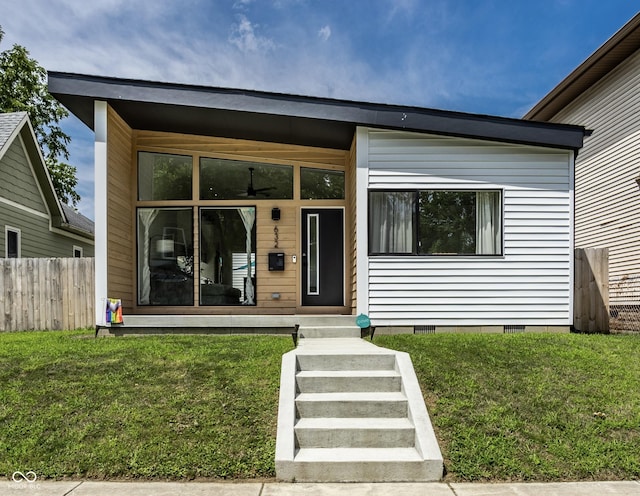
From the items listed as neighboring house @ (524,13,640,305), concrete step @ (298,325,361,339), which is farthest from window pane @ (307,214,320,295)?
neighboring house @ (524,13,640,305)

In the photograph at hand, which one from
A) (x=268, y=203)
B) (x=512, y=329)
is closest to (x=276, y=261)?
(x=268, y=203)

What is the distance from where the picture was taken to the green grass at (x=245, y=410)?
10.4ft

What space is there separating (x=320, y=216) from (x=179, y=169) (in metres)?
2.63

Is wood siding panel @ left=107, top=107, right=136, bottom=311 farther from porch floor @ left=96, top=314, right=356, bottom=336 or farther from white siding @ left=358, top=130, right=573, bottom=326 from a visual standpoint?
white siding @ left=358, top=130, right=573, bottom=326

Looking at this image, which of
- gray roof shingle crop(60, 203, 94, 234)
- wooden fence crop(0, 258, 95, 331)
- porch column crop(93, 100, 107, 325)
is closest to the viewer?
porch column crop(93, 100, 107, 325)

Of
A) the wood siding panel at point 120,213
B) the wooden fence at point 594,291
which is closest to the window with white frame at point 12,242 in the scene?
the wood siding panel at point 120,213

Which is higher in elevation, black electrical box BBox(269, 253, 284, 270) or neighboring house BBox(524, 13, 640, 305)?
neighboring house BBox(524, 13, 640, 305)

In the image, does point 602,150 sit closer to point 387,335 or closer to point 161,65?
point 387,335

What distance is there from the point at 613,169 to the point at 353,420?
9157 millimetres

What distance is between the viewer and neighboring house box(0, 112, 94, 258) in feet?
35.1

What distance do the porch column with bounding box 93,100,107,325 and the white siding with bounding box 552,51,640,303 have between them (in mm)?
9729

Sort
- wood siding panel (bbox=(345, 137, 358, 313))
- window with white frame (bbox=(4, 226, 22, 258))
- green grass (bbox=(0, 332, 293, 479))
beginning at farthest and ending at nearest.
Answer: window with white frame (bbox=(4, 226, 22, 258)) → wood siding panel (bbox=(345, 137, 358, 313)) → green grass (bbox=(0, 332, 293, 479))

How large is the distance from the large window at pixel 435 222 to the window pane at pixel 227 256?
2373mm

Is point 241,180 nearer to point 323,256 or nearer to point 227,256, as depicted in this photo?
point 227,256
